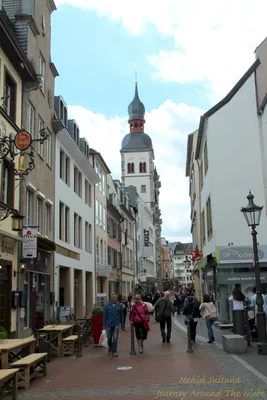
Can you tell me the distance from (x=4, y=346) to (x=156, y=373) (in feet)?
9.86

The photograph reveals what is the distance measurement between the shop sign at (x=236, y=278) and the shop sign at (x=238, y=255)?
559mm

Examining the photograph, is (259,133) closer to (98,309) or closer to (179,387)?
(98,309)

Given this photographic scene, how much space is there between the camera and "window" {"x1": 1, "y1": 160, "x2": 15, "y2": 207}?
50.3 feet

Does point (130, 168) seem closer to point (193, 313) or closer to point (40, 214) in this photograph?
point (40, 214)

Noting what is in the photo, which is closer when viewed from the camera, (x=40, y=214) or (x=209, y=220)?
(x=40, y=214)

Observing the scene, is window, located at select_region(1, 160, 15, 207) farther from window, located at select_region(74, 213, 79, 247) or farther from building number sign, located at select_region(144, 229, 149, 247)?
building number sign, located at select_region(144, 229, 149, 247)

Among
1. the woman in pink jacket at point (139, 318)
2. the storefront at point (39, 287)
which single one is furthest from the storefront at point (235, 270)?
the woman in pink jacket at point (139, 318)

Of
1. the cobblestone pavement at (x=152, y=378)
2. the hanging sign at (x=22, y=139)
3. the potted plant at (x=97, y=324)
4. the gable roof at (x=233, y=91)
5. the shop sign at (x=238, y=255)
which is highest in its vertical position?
the gable roof at (x=233, y=91)

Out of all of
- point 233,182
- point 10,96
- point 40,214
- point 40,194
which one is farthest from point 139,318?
point 233,182

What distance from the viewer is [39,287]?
19.8 meters

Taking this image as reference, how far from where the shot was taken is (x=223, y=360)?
11.1 metres

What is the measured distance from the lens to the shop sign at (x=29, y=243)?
52.7ft

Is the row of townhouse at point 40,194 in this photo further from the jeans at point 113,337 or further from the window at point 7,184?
the jeans at point 113,337

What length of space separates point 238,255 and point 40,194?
8760 mm
